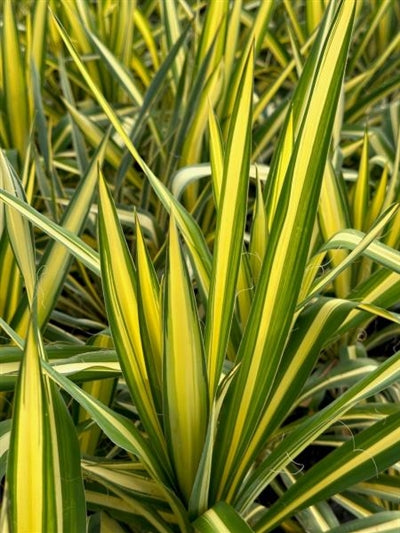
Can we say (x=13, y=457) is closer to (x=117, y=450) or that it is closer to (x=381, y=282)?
(x=117, y=450)

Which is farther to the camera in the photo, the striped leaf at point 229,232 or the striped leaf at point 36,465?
the striped leaf at point 229,232

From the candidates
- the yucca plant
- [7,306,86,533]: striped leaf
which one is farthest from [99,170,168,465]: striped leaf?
[7,306,86,533]: striped leaf

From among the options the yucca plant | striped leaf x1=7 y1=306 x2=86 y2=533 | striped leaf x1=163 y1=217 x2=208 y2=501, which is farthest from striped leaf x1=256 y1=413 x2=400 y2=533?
striped leaf x1=7 y1=306 x2=86 y2=533

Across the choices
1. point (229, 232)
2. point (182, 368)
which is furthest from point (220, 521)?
point (229, 232)

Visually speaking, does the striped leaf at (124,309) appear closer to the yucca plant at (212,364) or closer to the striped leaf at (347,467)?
the yucca plant at (212,364)

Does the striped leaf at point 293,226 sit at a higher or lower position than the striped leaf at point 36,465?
higher

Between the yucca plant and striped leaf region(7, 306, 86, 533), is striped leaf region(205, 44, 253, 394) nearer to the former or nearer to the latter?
the yucca plant

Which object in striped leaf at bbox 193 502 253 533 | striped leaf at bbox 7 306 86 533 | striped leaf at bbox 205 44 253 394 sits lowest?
striped leaf at bbox 193 502 253 533

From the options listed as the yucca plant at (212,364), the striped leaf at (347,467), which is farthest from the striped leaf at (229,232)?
the striped leaf at (347,467)

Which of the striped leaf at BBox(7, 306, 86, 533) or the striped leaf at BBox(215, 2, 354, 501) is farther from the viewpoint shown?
the striped leaf at BBox(215, 2, 354, 501)

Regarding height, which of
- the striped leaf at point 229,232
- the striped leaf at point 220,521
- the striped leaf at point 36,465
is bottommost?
the striped leaf at point 220,521

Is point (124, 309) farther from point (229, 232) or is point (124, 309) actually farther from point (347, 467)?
point (347, 467)

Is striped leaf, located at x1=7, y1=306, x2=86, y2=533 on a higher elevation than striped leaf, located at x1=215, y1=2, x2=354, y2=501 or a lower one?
lower

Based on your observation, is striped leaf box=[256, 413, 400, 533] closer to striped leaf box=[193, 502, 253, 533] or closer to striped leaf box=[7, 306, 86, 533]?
striped leaf box=[193, 502, 253, 533]
